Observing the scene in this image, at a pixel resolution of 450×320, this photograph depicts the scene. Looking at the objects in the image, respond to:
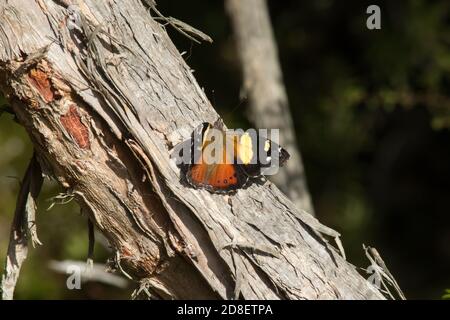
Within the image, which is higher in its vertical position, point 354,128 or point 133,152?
point 133,152

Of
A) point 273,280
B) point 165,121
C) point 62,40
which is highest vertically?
point 62,40

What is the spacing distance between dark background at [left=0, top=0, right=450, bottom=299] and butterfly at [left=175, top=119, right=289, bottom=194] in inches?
63.6

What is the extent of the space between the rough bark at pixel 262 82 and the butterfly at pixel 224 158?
3.92 ft

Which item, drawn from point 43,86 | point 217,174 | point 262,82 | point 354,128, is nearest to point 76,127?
point 43,86

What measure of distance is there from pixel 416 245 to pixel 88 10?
11.6 feet

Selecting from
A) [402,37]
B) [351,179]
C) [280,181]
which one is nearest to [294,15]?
[402,37]

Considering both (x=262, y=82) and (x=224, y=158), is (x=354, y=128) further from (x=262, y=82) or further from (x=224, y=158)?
(x=224, y=158)

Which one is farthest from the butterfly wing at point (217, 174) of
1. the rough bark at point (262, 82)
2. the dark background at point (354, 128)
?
the dark background at point (354, 128)

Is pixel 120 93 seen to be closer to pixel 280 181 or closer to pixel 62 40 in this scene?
pixel 62 40

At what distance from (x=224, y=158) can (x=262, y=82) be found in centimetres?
137

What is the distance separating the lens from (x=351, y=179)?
12.6ft

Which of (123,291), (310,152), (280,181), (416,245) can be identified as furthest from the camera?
(416,245)

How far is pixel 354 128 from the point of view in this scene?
3.66 meters

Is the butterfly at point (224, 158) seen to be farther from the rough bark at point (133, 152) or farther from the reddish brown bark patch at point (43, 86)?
the reddish brown bark patch at point (43, 86)
